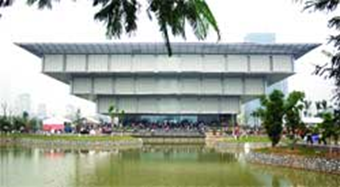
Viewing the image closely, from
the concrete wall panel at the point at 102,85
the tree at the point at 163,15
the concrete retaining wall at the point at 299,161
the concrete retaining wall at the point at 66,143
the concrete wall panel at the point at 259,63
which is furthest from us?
the concrete wall panel at the point at 102,85

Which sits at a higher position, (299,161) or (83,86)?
(83,86)

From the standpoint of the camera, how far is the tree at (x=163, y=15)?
3820mm

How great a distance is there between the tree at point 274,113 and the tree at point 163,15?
26.5 meters

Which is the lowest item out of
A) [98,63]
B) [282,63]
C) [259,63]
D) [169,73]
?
[169,73]

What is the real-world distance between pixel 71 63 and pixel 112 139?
106ft

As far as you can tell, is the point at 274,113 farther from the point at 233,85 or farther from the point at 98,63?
the point at 233,85

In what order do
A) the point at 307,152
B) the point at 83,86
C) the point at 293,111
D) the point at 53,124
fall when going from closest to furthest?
1. the point at 307,152
2. the point at 293,111
3. the point at 53,124
4. the point at 83,86

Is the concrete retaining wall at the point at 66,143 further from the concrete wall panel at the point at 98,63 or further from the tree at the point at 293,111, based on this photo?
the concrete wall panel at the point at 98,63

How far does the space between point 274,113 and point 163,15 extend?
26992 millimetres

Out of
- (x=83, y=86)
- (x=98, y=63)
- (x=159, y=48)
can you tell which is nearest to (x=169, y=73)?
(x=159, y=48)

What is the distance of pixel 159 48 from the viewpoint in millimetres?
72875

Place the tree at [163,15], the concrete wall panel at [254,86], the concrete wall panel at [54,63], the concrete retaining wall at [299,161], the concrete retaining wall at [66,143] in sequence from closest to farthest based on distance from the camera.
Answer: the tree at [163,15], the concrete retaining wall at [299,161], the concrete retaining wall at [66,143], the concrete wall panel at [54,63], the concrete wall panel at [254,86]

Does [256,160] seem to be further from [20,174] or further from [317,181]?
[20,174]

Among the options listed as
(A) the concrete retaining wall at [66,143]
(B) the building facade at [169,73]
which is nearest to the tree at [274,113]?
Result: (A) the concrete retaining wall at [66,143]
